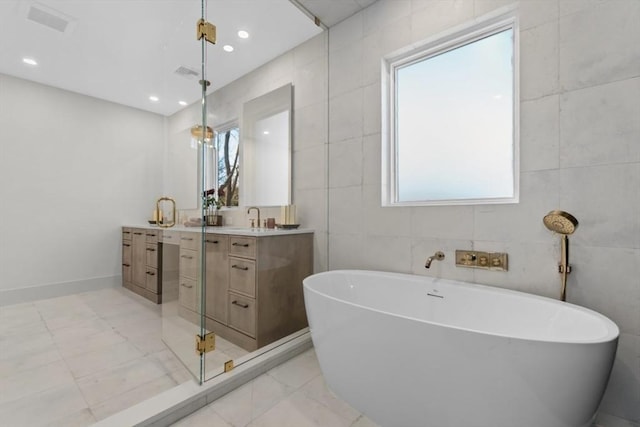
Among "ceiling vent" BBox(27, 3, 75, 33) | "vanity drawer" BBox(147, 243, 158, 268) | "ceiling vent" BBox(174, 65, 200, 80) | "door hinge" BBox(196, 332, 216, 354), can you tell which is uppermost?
"ceiling vent" BBox(27, 3, 75, 33)

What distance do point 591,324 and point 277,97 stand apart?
8.98 feet

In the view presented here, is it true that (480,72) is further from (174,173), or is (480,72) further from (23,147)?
(23,147)

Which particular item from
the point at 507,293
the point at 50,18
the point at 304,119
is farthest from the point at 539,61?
the point at 50,18

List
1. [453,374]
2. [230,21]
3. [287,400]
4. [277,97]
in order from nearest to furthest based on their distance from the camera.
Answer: [453,374] < [287,400] < [230,21] < [277,97]

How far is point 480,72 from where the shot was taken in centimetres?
184

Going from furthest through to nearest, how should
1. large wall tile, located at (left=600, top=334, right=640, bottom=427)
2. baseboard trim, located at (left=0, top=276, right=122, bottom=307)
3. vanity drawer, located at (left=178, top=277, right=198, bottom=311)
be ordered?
baseboard trim, located at (left=0, top=276, right=122, bottom=307) < vanity drawer, located at (left=178, top=277, right=198, bottom=311) < large wall tile, located at (left=600, top=334, right=640, bottom=427)

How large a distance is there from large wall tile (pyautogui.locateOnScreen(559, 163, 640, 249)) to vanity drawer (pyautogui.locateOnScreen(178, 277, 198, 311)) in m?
2.17

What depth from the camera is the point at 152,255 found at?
2.78m

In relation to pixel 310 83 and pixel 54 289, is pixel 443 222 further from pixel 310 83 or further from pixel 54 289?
pixel 54 289

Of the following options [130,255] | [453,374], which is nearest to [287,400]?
[453,374]

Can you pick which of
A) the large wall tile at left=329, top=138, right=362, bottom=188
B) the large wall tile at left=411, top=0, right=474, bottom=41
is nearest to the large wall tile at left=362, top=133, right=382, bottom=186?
the large wall tile at left=329, top=138, right=362, bottom=188

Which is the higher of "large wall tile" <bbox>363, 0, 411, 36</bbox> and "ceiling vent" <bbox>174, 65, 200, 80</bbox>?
"large wall tile" <bbox>363, 0, 411, 36</bbox>

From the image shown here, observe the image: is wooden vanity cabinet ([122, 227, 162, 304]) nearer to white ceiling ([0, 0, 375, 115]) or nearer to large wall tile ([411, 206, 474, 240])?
white ceiling ([0, 0, 375, 115])

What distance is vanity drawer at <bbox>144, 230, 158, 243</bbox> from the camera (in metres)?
2.71
